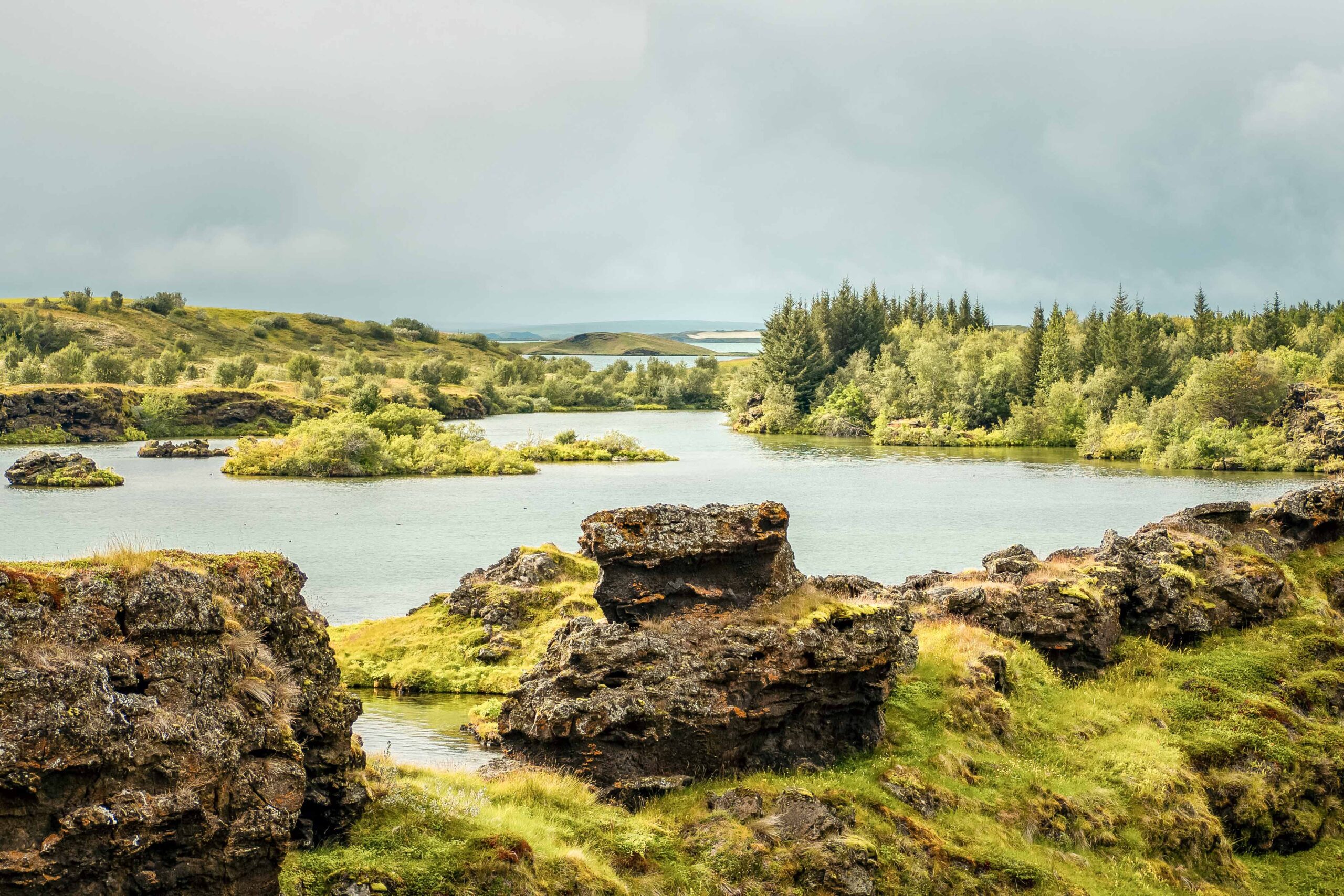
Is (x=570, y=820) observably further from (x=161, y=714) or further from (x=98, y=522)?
(x=98, y=522)

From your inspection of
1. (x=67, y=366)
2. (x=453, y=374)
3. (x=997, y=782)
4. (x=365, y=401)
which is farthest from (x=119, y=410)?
(x=997, y=782)

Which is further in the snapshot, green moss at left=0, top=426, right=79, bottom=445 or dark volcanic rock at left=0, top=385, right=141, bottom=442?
dark volcanic rock at left=0, top=385, right=141, bottom=442

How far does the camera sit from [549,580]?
3094 centimetres

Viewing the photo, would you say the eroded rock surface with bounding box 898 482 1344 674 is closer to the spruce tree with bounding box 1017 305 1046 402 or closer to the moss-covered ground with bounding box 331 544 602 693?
the moss-covered ground with bounding box 331 544 602 693

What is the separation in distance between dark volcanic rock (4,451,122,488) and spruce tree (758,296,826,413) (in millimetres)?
94341

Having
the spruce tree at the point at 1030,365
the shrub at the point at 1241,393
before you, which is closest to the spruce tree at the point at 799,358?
the spruce tree at the point at 1030,365

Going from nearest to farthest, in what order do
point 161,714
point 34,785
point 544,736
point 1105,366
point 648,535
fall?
point 34,785 < point 161,714 < point 544,736 < point 648,535 < point 1105,366

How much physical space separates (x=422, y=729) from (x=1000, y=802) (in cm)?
1184

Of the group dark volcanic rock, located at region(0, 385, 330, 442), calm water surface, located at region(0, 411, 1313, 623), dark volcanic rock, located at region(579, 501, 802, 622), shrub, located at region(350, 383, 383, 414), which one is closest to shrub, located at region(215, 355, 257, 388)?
dark volcanic rock, located at region(0, 385, 330, 442)

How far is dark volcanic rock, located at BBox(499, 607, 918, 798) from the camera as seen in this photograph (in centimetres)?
1833

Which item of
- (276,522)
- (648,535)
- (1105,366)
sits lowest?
(276,522)

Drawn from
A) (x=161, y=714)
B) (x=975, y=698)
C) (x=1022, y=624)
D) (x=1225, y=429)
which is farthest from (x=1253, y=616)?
(x=1225, y=429)

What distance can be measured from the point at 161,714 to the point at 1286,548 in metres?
32.7

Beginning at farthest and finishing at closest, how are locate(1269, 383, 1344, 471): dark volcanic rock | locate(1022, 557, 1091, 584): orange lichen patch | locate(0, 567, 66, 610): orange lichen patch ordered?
locate(1269, 383, 1344, 471): dark volcanic rock < locate(1022, 557, 1091, 584): orange lichen patch < locate(0, 567, 66, 610): orange lichen patch
